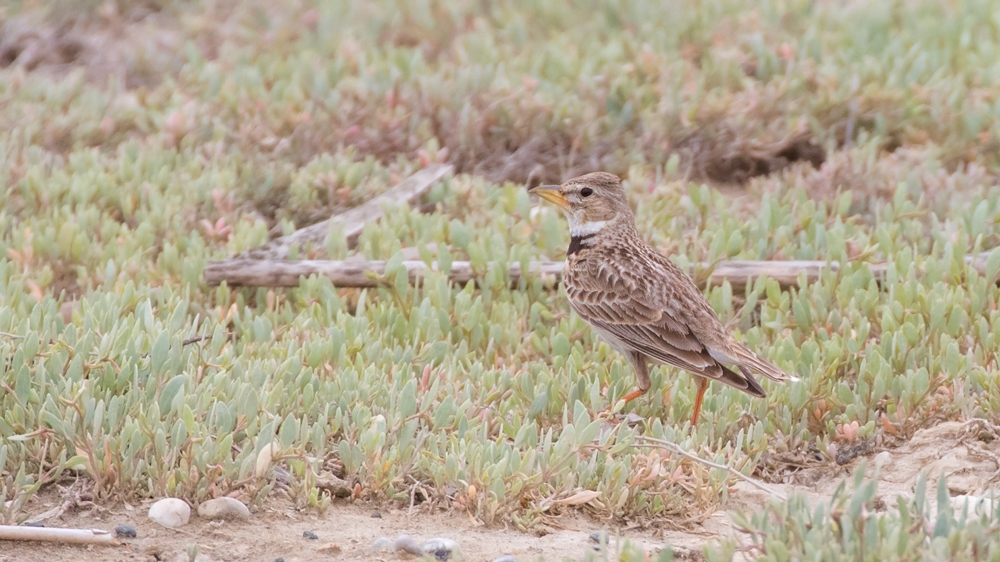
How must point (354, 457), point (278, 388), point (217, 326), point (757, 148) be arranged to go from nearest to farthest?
point (354, 457) < point (278, 388) < point (217, 326) < point (757, 148)

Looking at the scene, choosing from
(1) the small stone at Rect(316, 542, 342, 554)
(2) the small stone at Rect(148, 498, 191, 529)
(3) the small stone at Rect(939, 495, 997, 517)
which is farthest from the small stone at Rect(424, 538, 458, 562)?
(3) the small stone at Rect(939, 495, 997, 517)

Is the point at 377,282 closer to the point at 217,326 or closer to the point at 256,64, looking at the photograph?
the point at 217,326

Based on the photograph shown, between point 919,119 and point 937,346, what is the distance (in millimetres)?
3807

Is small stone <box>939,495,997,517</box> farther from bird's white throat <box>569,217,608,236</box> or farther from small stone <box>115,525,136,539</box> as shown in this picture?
small stone <box>115,525,136,539</box>

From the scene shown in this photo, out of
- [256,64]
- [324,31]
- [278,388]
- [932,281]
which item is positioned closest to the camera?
[278,388]

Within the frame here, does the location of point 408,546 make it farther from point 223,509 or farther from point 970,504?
point 970,504

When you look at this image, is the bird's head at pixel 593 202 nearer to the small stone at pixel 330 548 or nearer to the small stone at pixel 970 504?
the small stone at pixel 970 504

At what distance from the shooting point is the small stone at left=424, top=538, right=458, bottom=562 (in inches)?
179

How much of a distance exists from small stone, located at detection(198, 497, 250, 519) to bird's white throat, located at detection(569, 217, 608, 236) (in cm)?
294

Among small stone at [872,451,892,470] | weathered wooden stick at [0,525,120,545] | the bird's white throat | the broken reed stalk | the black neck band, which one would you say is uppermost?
the bird's white throat

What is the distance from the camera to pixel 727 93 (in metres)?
9.87

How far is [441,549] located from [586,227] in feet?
9.37

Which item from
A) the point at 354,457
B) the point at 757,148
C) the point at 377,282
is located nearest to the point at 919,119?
the point at 757,148

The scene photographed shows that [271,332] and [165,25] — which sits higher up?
[165,25]
